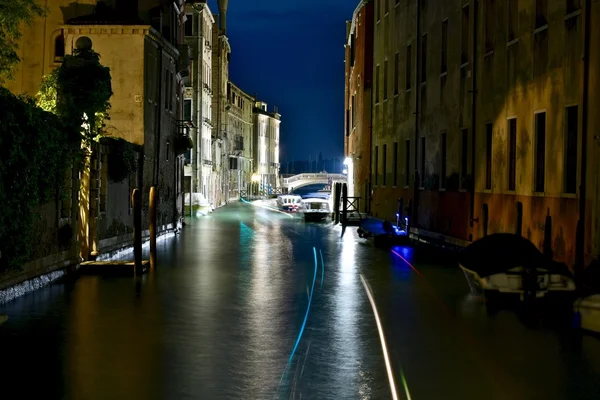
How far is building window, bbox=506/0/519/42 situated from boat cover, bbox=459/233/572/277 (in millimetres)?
9770

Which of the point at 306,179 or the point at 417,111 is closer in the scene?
the point at 417,111

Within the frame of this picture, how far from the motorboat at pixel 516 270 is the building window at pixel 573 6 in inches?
264

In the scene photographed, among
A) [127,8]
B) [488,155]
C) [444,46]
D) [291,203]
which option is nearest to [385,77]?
[444,46]

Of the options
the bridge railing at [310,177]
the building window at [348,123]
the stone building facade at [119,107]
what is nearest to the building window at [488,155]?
the stone building facade at [119,107]

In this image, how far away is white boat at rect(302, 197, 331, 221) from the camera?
162ft

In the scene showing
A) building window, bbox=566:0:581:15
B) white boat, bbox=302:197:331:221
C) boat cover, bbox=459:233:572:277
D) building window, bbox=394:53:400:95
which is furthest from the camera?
white boat, bbox=302:197:331:221

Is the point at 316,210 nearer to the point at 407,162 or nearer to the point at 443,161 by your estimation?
the point at 407,162

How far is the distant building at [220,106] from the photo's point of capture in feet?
257

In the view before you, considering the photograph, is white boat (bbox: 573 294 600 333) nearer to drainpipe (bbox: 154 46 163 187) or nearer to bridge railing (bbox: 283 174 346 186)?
drainpipe (bbox: 154 46 163 187)

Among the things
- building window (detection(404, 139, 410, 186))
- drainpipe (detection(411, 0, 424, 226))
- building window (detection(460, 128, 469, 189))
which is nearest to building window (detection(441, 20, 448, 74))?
building window (detection(460, 128, 469, 189))

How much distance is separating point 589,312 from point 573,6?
9173mm

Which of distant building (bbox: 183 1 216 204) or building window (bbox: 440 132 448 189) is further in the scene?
distant building (bbox: 183 1 216 204)

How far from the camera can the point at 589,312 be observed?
1143cm

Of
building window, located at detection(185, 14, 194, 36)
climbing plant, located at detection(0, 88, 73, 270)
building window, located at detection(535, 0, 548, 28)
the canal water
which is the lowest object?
the canal water
